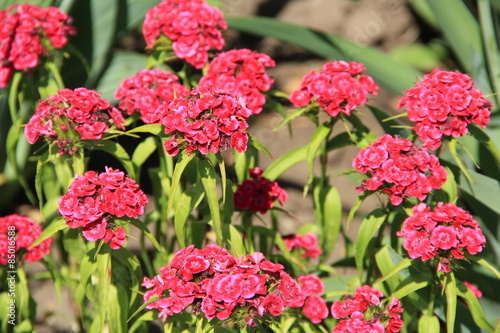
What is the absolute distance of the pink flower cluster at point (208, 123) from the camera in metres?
1.80

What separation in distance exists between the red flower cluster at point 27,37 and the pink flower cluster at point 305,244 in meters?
1.07

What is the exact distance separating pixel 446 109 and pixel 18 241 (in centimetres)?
139

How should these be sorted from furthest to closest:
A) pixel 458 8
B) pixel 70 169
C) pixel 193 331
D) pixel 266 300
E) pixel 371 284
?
pixel 458 8 → pixel 371 284 → pixel 70 169 → pixel 193 331 → pixel 266 300

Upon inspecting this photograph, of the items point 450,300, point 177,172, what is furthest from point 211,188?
point 450,300

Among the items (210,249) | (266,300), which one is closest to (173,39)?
(210,249)

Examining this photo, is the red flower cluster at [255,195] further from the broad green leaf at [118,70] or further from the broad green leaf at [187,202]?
the broad green leaf at [118,70]

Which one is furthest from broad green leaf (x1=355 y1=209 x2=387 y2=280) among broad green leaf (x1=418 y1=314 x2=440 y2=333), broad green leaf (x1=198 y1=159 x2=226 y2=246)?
broad green leaf (x1=198 y1=159 x2=226 y2=246)

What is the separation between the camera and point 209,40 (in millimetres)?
2504

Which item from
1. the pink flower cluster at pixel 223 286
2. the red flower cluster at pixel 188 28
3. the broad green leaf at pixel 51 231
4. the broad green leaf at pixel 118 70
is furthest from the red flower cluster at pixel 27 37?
the pink flower cluster at pixel 223 286

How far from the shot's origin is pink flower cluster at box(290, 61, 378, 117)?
2.23 metres

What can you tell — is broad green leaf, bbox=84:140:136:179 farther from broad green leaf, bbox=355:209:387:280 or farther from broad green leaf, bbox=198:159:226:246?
broad green leaf, bbox=355:209:387:280

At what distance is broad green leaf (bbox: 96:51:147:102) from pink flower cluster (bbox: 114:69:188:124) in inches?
30.8

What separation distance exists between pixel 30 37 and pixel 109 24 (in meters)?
0.96

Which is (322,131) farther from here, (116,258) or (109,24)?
(109,24)
